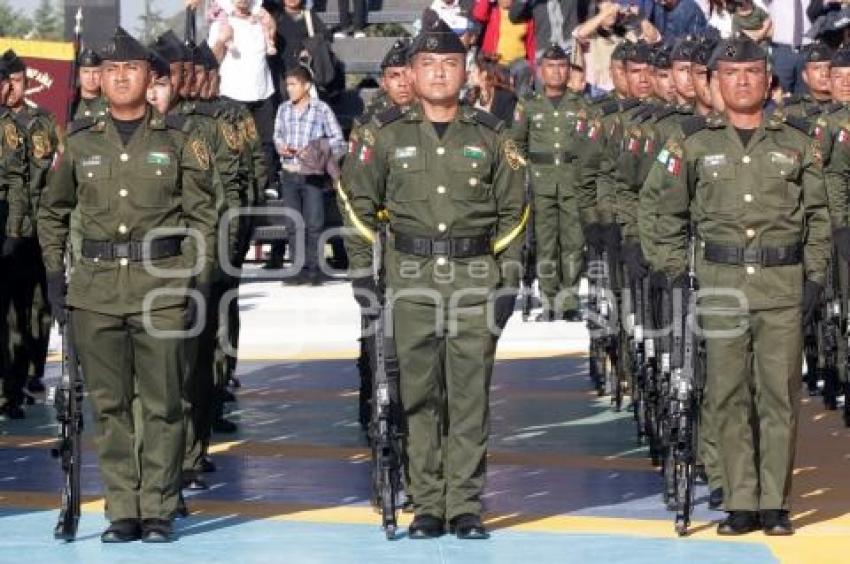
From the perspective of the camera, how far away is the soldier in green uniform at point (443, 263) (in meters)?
13.2

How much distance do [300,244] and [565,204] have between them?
4.51 m

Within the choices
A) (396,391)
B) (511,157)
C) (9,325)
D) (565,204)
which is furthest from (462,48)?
(565,204)

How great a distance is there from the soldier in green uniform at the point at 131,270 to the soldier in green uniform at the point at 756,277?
258 cm

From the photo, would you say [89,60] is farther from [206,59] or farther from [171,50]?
[171,50]

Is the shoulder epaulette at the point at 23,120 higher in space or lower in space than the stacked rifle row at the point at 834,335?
higher

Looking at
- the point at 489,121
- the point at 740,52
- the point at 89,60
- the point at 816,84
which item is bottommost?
the point at 816,84

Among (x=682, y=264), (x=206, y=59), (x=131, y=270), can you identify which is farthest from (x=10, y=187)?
(x=682, y=264)

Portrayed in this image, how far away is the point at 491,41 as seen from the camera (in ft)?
92.4

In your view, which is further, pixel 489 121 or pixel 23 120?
pixel 23 120

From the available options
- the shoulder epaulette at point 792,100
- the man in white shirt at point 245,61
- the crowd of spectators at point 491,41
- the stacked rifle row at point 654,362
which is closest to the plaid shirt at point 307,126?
the crowd of spectators at point 491,41

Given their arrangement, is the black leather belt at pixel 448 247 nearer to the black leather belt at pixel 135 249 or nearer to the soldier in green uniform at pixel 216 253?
the soldier in green uniform at pixel 216 253

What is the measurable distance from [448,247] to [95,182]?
1.83 meters

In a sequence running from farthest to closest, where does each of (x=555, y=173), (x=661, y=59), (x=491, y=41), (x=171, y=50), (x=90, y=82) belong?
(x=491, y=41) → (x=555, y=173) → (x=90, y=82) → (x=661, y=59) → (x=171, y=50)

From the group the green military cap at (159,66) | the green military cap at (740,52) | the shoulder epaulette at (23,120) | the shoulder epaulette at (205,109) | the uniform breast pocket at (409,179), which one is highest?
the green military cap at (740,52)
